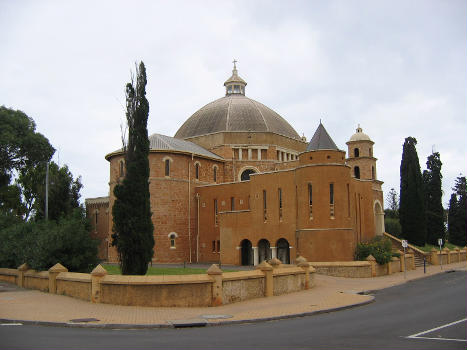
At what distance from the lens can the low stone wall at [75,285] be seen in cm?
1890

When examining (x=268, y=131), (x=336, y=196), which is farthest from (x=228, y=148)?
(x=336, y=196)

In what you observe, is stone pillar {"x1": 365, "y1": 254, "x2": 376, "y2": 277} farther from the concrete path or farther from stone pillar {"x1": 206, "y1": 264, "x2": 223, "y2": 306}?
stone pillar {"x1": 206, "y1": 264, "x2": 223, "y2": 306}

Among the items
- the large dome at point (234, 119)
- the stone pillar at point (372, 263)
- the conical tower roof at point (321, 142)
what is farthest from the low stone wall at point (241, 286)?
the large dome at point (234, 119)

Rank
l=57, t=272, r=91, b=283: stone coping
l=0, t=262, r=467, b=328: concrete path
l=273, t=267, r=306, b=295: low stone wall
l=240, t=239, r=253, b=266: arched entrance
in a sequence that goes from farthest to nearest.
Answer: l=240, t=239, r=253, b=266: arched entrance, l=273, t=267, r=306, b=295: low stone wall, l=57, t=272, r=91, b=283: stone coping, l=0, t=262, r=467, b=328: concrete path

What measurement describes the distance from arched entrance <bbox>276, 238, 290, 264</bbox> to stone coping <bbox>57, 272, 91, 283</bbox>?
19512mm

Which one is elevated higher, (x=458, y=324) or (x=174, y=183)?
(x=174, y=183)

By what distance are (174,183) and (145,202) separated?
20.5 m

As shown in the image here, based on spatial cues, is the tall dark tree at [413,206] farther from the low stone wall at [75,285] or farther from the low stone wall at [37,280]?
the low stone wall at [75,285]

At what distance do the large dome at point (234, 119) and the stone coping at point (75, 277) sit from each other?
32.5m

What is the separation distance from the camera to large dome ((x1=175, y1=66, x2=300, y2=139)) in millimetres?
51906

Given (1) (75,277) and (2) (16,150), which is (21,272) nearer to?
(1) (75,277)

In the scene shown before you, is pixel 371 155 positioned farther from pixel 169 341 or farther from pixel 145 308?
pixel 169 341

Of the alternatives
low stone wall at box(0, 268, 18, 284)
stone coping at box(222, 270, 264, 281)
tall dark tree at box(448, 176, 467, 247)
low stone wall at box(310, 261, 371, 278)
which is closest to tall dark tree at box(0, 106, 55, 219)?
low stone wall at box(0, 268, 18, 284)

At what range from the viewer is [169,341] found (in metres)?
11.6
